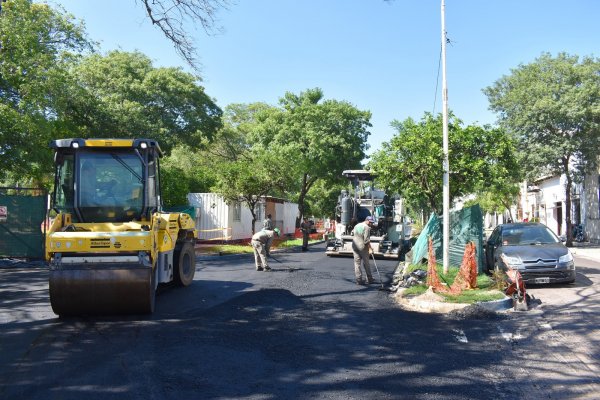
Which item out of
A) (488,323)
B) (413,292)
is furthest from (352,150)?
(488,323)

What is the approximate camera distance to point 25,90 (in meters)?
16.3

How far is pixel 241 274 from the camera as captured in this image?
46.6 ft

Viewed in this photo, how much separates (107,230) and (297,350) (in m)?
4.15

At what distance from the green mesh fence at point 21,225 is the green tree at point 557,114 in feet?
70.3

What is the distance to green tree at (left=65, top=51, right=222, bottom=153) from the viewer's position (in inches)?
929

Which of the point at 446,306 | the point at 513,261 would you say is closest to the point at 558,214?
the point at 513,261

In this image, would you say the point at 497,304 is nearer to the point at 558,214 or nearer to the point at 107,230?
the point at 107,230

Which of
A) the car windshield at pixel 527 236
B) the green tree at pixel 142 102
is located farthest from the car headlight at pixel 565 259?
the green tree at pixel 142 102

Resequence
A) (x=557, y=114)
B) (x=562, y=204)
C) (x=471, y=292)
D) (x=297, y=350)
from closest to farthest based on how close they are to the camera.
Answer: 1. (x=297, y=350)
2. (x=471, y=292)
3. (x=557, y=114)
4. (x=562, y=204)

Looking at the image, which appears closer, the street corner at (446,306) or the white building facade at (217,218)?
the street corner at (446,306)

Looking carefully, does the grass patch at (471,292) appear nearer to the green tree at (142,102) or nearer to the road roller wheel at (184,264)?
the road roller wheel at (184,264)

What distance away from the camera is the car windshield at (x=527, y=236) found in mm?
12539

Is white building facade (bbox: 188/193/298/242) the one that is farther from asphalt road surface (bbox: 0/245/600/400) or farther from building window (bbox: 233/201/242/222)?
asphalt road surface (bbox: 0/245/600/400)

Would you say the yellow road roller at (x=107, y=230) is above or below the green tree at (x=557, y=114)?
below
